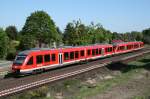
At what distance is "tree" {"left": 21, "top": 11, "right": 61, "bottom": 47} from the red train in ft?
132

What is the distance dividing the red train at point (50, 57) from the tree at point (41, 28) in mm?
40374

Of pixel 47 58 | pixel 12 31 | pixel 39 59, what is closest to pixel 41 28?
pixel 12 31

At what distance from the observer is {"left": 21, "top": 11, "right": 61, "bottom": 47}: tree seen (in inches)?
3592

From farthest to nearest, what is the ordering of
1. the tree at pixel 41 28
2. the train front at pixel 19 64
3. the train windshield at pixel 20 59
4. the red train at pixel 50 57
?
1. the tree at pixel 41 28
2. the red train at pixel 50 57
3. the train windshield at pixel 20 59
4. the train front at pixel 19 64

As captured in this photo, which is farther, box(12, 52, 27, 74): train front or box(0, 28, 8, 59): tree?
box(0, 28, 8, 59): tree

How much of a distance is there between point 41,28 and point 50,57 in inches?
2317

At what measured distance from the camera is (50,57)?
118ft

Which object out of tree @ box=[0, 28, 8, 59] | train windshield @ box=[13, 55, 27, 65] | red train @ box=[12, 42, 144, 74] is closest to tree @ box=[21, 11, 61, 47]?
tree @ box=[0, 28, 8, 59]

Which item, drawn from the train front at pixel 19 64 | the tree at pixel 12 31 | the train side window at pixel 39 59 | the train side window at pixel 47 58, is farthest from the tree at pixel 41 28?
the train front at pixel 19 64

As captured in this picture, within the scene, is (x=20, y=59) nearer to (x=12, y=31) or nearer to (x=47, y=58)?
(x=47, y=58)

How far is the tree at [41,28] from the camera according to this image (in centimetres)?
9124

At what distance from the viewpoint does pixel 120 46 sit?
64.1m

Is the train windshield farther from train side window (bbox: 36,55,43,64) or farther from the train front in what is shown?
train side window (bbox: 36,55,43,64)

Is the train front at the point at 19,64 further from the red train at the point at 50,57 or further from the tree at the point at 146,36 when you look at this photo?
the tree at the point at 146,36
